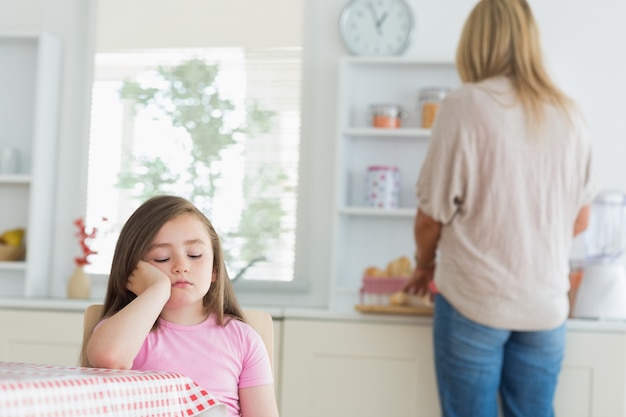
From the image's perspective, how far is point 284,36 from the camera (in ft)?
11.1

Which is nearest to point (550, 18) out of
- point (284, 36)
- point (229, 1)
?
point (284, 36)

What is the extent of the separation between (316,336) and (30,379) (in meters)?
1.89

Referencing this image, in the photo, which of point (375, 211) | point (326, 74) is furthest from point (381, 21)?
point (375, 211)

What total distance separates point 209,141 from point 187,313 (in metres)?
1.94

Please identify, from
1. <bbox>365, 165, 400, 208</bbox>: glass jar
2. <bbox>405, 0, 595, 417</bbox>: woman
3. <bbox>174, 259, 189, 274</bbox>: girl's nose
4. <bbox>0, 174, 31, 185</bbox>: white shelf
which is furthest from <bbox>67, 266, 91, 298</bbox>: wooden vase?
<bbox>174, 259, 189, 274</bbox>: girl's nose

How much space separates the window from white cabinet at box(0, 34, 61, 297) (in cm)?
15

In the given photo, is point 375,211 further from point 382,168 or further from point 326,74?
point 326,74

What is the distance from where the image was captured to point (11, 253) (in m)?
3.41

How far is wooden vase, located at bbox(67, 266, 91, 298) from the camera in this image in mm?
3264

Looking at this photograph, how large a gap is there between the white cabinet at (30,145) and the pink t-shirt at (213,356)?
76.8 inches

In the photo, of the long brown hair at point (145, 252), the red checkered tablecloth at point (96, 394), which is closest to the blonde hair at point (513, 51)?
the long brown hair at point (145, 252)

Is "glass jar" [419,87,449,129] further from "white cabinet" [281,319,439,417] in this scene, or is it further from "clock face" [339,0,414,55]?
"white cabinet" [281,319,439,417]

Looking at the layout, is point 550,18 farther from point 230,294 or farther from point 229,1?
point 230,294

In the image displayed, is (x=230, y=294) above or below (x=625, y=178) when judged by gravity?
below
